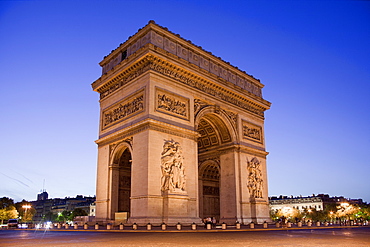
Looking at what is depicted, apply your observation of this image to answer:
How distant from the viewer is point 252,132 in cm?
3247

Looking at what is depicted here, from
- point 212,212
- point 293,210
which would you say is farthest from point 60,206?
point 212,212

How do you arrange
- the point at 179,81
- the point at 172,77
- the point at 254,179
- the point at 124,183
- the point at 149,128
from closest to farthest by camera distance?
1. the point at 149,128
2. the point at 172,77
3. the point at 179,81
4. the point at 124,183
5. the point at 254,179

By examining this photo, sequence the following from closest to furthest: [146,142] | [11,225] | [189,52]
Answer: [146,142] → [189,52] → [11,225]

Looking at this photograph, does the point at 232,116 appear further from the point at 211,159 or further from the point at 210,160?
the point at 210,160

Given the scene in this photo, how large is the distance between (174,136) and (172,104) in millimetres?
2371

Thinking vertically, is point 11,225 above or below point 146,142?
below

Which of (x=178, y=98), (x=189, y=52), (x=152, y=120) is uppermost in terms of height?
(x=189, y=52)

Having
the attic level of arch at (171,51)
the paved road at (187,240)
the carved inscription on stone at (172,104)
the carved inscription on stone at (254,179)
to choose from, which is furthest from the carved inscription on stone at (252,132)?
the paved road at (187,240)

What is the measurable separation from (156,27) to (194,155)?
31.9 ft

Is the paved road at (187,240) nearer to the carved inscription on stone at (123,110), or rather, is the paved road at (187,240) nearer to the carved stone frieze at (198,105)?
the carved inscription on stone at (123,110)

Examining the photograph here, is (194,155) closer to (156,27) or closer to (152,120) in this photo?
(152,120)

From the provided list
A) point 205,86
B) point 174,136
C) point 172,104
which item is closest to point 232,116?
point 205,86

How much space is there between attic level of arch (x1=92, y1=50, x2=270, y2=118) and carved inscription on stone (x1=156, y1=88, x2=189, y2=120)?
1.25 meters

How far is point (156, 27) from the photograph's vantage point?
24922 millimetres
